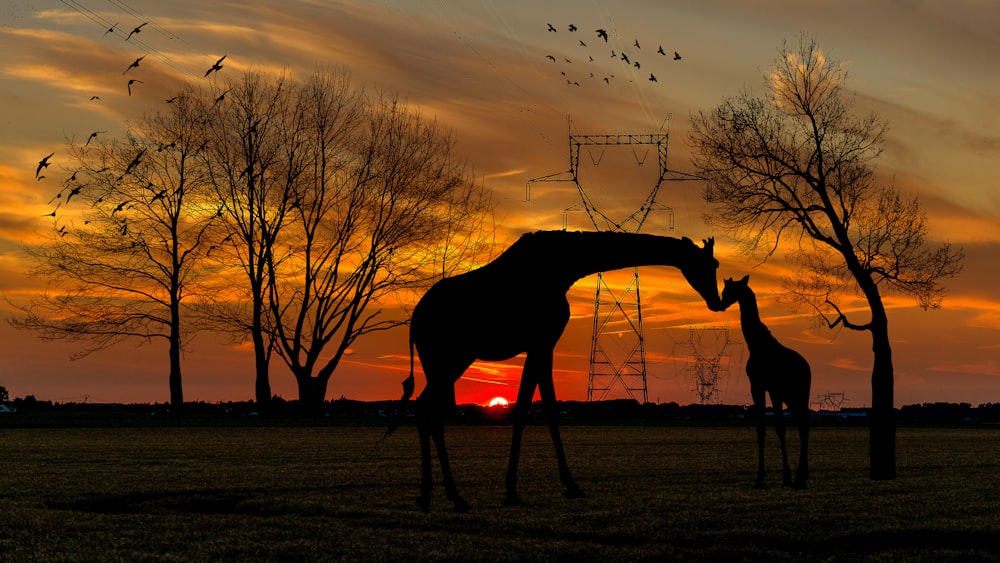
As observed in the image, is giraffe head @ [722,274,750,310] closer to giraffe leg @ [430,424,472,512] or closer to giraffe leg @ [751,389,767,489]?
giraffe leg @ [751,389,767,489]


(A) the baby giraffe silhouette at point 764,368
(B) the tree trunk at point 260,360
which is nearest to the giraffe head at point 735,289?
(A) the baby giraffe silhouette at point 764,368

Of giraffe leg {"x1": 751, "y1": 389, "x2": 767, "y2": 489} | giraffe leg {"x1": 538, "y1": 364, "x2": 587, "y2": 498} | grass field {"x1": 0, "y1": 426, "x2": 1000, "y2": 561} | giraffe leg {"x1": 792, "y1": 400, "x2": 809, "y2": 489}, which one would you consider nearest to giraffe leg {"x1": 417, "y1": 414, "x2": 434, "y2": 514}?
grass field {"x1": 0, "y1": 426, "x2": 1000, "y2": 561}

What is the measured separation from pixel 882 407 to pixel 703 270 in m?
10.3

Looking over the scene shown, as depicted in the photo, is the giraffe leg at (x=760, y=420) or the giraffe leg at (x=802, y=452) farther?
the giraffe leg at (x=802, y=452)

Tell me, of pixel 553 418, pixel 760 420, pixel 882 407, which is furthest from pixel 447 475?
pixel 882 407

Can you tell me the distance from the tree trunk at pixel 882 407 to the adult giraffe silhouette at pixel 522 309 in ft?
30.0

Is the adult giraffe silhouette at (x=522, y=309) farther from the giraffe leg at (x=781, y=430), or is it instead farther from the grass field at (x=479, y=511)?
the giraffe leg at (x=781, y=430)

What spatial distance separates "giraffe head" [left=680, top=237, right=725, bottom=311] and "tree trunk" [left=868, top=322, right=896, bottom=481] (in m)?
9.33

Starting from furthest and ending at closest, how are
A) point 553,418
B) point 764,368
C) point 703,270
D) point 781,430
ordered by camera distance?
1. point 781,430
2. point 764,368
3. point 553,418
4. point 703,270

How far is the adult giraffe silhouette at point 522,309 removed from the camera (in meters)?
16.6

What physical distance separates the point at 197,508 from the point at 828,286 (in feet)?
50.6

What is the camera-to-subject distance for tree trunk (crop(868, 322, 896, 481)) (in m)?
24.4

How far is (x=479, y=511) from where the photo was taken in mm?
16812

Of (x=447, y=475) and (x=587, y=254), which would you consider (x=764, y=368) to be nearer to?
(x=587, y=254)
